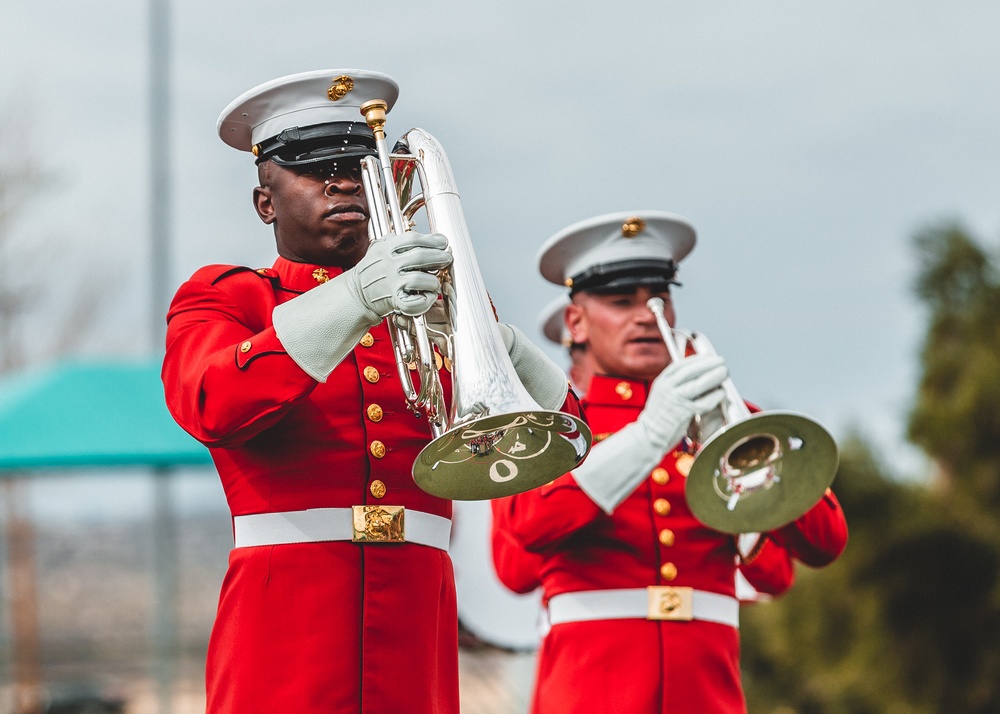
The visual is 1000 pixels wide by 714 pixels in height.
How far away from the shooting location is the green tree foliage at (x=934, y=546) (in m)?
10.4

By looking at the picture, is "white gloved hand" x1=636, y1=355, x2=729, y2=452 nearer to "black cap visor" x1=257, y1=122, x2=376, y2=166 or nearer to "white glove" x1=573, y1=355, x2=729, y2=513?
"white glove" x1=573, y1=355, x2=729, y2=513

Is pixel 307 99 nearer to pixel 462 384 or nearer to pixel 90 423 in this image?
pixel 462 384

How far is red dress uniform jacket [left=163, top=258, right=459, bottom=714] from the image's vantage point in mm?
3434

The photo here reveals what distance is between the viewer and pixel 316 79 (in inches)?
148

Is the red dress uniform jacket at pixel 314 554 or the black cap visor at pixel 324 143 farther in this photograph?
the black cap visor at pixel 324 143

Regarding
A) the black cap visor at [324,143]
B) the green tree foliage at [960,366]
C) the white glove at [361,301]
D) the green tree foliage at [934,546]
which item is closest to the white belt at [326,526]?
the white glove at [361,301]

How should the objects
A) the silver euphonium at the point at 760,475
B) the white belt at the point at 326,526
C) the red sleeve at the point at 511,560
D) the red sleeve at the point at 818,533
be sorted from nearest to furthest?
the white belt at the point at 326,526
the silver euphonium at the point at 760,475
the red sleeve at the point at 818,533
the red sleeve at the point at 511,560

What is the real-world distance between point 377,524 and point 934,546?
25.8 feet

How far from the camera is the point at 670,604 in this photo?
15.7 feet

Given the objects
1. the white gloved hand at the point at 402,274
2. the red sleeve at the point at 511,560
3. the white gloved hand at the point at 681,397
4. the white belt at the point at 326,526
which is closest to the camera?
the white gloved hand at the point at 402,274

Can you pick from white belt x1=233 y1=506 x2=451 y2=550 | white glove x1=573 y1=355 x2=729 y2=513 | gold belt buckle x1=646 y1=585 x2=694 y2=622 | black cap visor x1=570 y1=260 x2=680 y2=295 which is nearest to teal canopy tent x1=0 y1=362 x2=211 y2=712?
black cap visor x1=570 y1=260 x2=680 y2=295

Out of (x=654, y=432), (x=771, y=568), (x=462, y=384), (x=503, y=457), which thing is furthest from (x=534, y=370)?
(x=771, y=568)

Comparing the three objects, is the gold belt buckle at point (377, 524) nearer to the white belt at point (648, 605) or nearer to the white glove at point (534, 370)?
the white glove at point (534, 370)

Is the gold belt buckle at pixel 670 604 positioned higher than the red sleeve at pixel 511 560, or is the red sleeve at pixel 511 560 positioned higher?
the red sleeve at pixel 511 560
